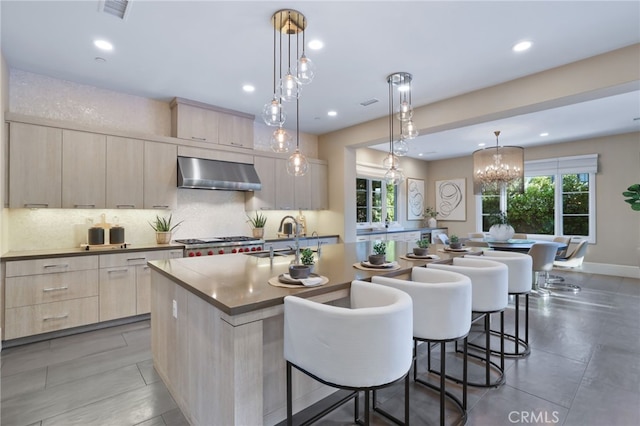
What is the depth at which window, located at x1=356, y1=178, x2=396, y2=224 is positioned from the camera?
7.38 meters

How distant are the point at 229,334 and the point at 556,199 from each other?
8.04 metres

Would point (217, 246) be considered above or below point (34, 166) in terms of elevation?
below

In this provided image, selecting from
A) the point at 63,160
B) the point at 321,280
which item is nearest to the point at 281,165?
the point at 63,160

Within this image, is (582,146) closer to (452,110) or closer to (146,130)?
(452,110)

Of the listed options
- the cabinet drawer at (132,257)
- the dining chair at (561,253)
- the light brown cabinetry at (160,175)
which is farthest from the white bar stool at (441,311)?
the dining chair at (561,253)

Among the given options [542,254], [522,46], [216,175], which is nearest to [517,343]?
[542,254]

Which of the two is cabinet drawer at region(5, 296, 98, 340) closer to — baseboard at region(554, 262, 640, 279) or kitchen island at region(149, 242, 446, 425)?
kitchen island at region(149, 242, 446, 425)

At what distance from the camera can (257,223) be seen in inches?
199

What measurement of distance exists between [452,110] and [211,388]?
4216mm

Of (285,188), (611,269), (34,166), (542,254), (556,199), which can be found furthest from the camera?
(556,199)

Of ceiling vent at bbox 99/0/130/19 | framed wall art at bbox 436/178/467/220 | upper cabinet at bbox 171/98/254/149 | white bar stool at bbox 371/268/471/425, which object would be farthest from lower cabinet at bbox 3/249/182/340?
framed wall art at bbox 436/178/467/220

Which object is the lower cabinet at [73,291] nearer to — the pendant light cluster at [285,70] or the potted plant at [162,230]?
the potted plant at [162,230]

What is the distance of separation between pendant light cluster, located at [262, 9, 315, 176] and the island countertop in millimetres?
1025

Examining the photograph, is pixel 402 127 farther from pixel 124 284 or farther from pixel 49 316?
pixel 49 316
